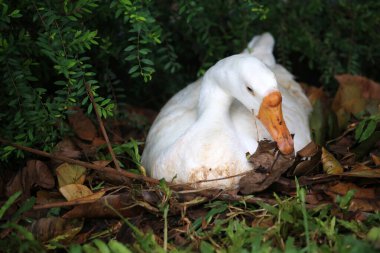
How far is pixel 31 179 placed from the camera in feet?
8.93

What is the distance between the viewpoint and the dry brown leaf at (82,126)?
3178 mm

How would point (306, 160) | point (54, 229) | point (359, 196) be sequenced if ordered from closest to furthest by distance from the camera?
point (54, 229), point (359, 196), point (306, 160)

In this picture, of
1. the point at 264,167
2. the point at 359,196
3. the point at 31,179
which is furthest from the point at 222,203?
the point at 31,179

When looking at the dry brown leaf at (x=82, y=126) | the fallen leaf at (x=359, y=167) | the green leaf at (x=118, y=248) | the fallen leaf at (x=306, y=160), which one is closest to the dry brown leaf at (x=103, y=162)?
the dry brown leaf at (x=82, y=126)

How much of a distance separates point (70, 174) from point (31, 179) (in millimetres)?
207

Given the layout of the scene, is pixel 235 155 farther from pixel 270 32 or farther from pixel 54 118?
pixel 270 32

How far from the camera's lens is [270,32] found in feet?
13.0

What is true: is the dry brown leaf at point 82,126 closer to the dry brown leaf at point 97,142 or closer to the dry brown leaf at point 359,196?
the dry brown leaf at point 97,142

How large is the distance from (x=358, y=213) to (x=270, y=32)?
2.00 metres

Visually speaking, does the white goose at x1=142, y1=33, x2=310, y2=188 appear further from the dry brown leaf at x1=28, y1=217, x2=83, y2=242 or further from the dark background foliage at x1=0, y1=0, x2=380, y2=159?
the dry brown leaf at x1=28, y1=217, x2=83, y2=242

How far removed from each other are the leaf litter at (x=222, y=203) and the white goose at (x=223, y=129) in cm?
9

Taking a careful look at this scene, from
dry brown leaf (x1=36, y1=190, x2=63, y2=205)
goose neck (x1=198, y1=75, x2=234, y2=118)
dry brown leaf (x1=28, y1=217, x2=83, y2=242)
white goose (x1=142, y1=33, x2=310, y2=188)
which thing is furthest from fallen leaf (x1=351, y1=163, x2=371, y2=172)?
dry brown leaf (x1=36, y1=190, x2=63, y2=205)

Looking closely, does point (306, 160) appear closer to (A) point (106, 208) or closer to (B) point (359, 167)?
(B) point (359, 167)

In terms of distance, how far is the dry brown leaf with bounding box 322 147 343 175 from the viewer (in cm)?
260
